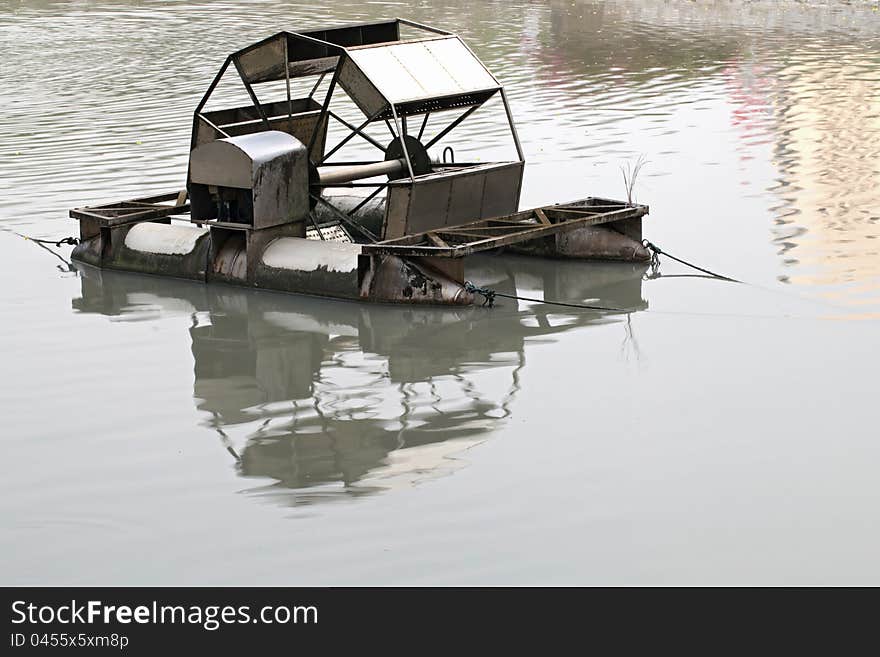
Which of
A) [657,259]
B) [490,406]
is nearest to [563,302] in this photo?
[657,259]

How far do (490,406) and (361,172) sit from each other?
476cm

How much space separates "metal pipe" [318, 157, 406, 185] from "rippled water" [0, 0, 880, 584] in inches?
54.8

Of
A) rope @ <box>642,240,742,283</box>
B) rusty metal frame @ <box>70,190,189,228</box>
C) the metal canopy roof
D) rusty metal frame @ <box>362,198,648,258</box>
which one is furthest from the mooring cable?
rusty metal frame @ <box>70,190,189,228</box>

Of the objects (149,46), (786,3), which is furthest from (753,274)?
(786,3)

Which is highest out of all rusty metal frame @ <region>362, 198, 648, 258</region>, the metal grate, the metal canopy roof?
the metal canopy roof

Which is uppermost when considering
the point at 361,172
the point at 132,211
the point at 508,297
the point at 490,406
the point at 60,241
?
the point at 361,172

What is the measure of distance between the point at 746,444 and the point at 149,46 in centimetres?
2949

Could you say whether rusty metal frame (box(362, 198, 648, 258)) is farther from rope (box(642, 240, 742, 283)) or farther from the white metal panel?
the white metal panel

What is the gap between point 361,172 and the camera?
49.1ft

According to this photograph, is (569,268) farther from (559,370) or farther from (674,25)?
(674,25)

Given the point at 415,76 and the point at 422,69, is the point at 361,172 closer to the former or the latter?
the point at 415,76

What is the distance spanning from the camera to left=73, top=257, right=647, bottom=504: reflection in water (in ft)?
32.4

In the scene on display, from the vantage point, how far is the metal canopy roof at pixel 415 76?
47.7ft

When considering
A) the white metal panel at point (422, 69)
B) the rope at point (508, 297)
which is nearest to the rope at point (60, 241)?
the white metal panel at point (422, 69)
